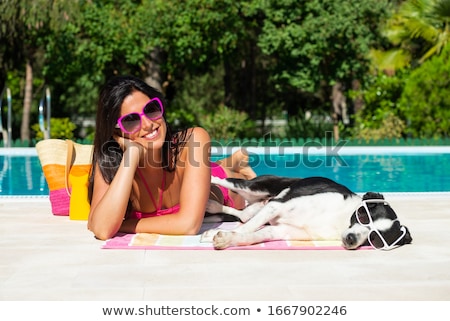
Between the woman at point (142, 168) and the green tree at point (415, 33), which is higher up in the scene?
the green tree at point (415, 33)

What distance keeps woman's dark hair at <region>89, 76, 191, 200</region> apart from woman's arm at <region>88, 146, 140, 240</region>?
0.54 feet

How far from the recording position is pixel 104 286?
13.1 ft

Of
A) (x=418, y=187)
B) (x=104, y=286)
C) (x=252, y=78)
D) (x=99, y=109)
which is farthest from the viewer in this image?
(x=252, y=78)

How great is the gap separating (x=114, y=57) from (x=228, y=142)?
446cm

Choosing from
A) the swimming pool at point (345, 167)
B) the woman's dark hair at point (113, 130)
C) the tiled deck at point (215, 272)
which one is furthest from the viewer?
the swimming pool at point (345, 167)

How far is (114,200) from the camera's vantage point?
5082 mm

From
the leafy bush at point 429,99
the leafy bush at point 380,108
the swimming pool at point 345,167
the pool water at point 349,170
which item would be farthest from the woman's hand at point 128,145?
the leafy bush at point 380,108

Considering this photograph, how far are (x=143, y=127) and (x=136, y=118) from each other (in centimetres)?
9

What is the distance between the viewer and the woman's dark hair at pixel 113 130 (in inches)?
205

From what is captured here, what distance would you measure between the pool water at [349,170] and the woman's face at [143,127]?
6.84 m

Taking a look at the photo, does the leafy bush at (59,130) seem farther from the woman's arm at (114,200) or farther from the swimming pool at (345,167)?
the woman's arm at (114,200)

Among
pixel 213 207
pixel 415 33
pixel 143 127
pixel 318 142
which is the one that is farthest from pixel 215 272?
pixel 415 33
